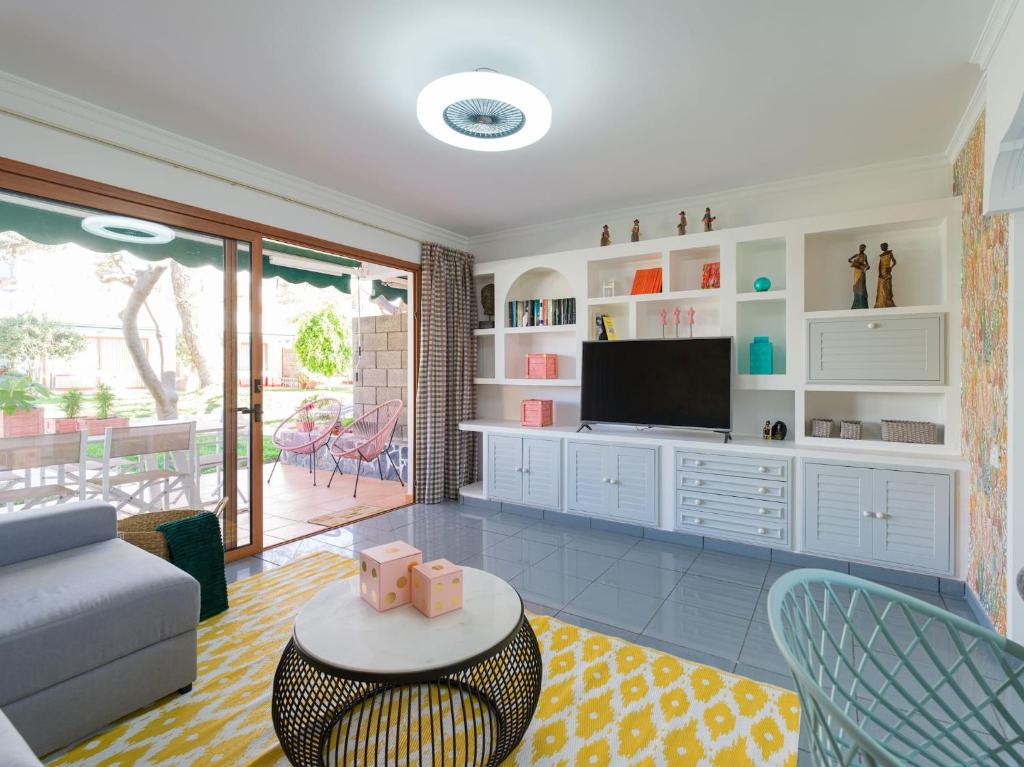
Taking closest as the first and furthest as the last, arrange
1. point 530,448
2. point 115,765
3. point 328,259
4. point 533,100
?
point 115,765, point 533,100, point 530,448, point 328,259

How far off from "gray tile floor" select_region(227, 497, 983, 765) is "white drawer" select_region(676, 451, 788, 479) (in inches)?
21.3

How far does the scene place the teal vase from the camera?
3.54m

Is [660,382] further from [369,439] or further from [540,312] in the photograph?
[369,439]

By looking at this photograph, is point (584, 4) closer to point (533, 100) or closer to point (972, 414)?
point (533, 100)

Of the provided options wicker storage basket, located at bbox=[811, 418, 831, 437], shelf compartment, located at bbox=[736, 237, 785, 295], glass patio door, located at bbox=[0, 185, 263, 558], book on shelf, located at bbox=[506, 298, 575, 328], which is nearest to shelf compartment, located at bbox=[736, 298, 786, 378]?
shelf compartment, located at bbox=[736, 237, 785, 295]

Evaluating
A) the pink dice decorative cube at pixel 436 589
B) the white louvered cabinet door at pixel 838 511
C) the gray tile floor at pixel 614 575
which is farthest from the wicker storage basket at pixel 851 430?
the pink dice decorative cube at pixel 436 589

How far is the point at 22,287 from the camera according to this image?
2.48m

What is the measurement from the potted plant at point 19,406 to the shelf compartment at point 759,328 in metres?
3.96

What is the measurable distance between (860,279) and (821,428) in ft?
3.09

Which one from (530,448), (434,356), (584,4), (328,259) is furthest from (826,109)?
(328,259)

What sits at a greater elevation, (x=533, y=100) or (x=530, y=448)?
(x=533, y=100)

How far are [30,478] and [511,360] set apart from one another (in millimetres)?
3226

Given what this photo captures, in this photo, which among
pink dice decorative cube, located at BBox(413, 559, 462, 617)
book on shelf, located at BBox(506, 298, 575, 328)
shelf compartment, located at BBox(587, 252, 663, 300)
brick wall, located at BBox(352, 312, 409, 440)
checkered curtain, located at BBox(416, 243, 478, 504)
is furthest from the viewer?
brick wall, located at BBox(352, 312, 409, 440)

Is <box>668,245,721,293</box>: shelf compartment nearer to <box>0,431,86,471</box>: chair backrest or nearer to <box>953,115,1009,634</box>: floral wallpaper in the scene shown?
<box>953,115,1009,634</box>: floral wallpaper
